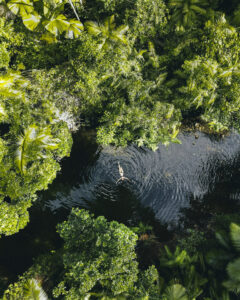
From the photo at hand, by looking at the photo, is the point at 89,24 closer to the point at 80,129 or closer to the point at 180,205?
the point at 80,129

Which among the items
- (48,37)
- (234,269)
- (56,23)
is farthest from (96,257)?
(48,37)

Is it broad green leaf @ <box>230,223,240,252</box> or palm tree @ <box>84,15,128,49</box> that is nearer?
broad green leaf @ <box>230,223,240,252</box>

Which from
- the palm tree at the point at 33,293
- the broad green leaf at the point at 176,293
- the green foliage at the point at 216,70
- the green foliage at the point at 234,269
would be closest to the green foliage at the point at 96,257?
the palm tree at the point at 33,293

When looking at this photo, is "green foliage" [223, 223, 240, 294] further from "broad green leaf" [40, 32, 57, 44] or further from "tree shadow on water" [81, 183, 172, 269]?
"broad green leaf" [40, 32, 57, 44]

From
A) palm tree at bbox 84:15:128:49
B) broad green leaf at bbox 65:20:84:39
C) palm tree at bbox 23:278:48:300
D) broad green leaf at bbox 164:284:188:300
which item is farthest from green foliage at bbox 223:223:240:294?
broad green leaf at bbox 65:20:84:39

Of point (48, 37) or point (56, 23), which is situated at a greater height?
point (56, 23)

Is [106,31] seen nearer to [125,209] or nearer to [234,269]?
[125,209]

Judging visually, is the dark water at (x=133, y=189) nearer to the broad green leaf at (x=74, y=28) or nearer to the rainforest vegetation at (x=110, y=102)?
the rainforest vegetation at (x=110, y=102)
